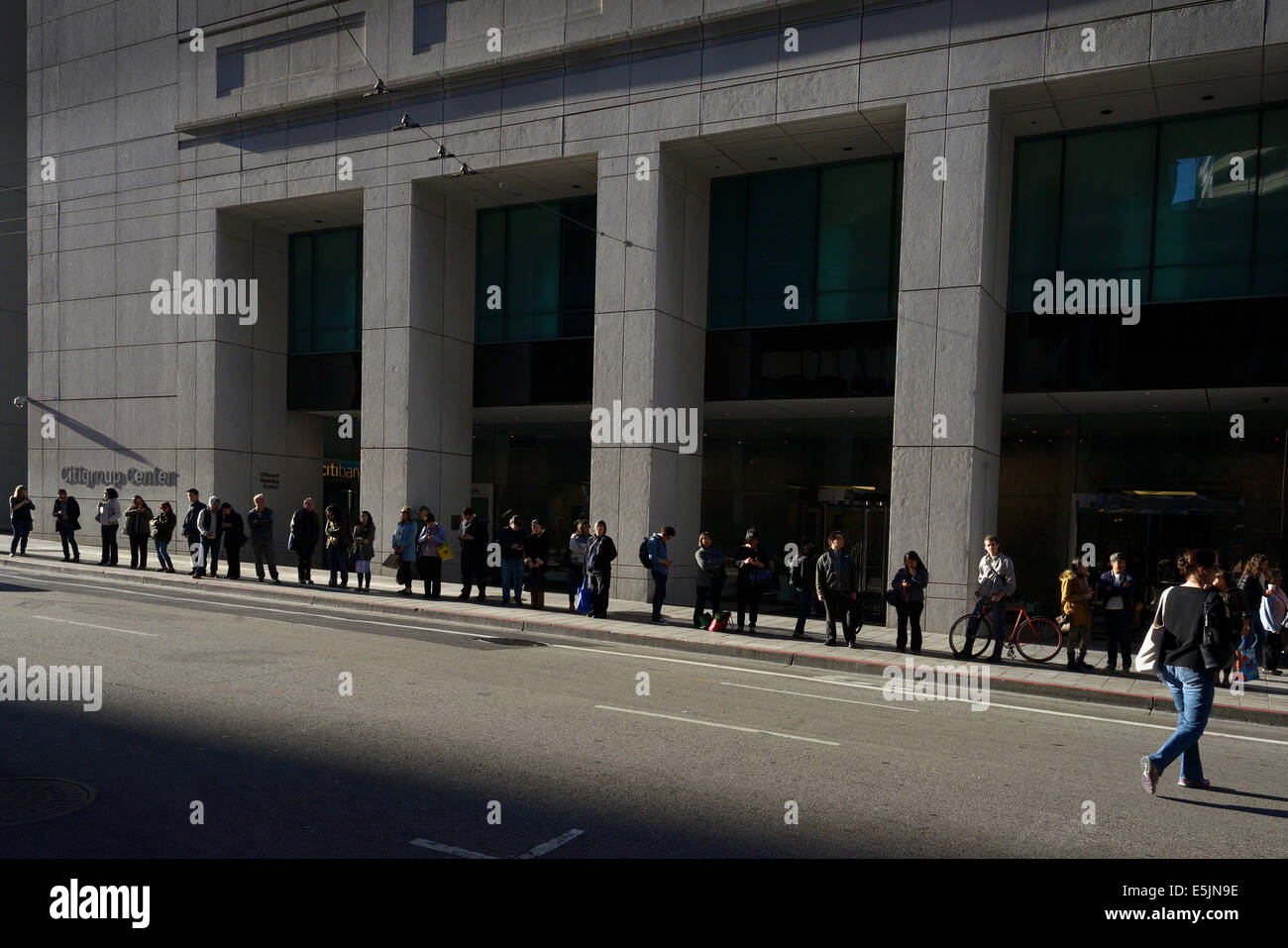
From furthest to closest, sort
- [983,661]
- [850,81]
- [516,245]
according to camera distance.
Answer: [516,245] < [850,81] < [983,661]

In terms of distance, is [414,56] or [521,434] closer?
[414,56]

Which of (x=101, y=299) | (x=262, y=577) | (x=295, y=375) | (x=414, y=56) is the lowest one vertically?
(x=262, y=577)

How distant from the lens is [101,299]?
2716 centimetres

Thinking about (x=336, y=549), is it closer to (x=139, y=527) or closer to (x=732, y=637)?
(x=139, y=527)

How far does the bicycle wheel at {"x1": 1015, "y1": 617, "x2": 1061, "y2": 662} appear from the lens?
1388cm

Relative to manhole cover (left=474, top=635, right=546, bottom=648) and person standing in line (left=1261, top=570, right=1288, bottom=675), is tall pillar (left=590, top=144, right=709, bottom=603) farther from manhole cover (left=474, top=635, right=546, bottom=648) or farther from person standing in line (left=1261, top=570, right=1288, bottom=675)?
person standing in line (left=1261, top=570, right=1288, bottom=675)

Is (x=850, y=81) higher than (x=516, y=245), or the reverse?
(x=850, y=81)

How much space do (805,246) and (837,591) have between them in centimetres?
845

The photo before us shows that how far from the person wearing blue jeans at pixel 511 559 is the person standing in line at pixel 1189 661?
502 inches

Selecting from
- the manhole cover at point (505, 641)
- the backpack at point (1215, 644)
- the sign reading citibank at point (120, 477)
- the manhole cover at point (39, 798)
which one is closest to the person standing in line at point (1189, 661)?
the backpack at point (1215, 644)

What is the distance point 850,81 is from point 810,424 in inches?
310
